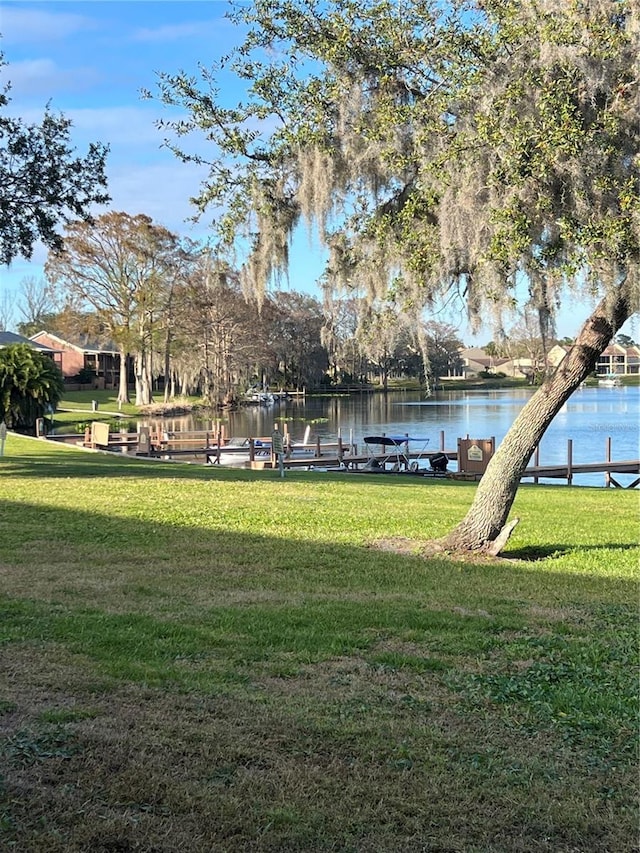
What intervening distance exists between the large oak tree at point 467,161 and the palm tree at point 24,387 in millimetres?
25798

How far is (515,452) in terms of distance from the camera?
7977mm

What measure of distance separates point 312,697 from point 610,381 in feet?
311

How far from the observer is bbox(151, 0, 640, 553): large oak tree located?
6.47m

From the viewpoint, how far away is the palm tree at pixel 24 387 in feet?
105

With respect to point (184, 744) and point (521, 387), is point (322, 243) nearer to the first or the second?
point (184, 744)

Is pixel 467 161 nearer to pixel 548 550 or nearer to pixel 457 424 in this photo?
pixel 548 550

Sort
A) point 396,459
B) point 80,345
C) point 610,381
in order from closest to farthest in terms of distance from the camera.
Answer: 1. point 396,459
2. point 80,345
3. point 610,381

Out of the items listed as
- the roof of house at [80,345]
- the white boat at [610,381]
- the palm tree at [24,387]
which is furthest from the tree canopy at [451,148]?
the white boat at [610,381]

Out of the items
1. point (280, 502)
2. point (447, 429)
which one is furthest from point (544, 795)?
point (447, 429)

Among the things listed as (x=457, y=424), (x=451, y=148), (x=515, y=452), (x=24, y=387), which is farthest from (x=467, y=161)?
(x=457, y=424)

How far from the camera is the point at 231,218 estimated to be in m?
8.65

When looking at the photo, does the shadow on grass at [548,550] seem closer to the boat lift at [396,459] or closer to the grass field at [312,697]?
the grass field at [312,697]

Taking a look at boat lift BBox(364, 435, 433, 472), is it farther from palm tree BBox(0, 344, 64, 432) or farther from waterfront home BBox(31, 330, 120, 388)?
waterfront home BBox(31, 330, 120, 388)

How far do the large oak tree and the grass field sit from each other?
2069mm
